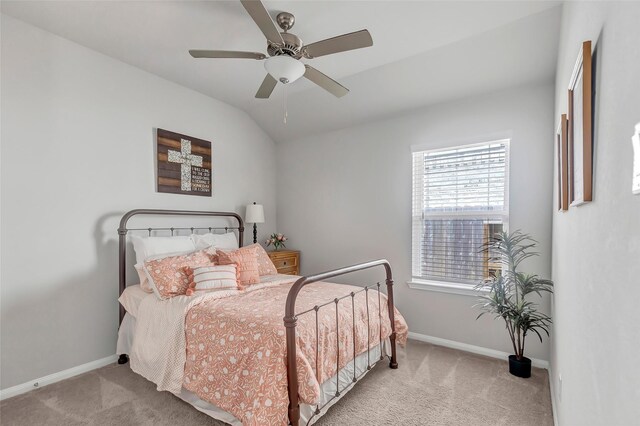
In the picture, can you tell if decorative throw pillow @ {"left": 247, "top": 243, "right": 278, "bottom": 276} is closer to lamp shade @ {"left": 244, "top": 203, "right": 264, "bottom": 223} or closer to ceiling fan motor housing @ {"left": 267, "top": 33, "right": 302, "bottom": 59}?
lamp shade @ {"left": 244, "top": 203, "right": 264, "bottom": 223}

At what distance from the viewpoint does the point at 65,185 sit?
9.00ft

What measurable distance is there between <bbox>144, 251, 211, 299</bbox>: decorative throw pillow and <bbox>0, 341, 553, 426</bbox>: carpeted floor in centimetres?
74

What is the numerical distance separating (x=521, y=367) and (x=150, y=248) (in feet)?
10.9

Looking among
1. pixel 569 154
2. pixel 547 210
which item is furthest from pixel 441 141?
pixel 569 154

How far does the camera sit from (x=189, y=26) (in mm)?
2537

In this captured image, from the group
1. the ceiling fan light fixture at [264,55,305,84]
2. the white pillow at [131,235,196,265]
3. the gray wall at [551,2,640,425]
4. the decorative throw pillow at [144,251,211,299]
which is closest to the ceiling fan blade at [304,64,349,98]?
the ceiling fan light fixture at [264,55,305,84]

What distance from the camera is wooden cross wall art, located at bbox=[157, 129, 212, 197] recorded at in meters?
3.42

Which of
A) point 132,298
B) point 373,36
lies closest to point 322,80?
point 373,36

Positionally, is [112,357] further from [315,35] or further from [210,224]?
[315,35]

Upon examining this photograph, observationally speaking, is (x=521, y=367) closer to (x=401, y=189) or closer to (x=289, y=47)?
(x=401, y=189)

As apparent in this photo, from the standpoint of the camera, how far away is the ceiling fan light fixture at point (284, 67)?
6.82ft

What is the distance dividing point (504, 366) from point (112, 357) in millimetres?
3537

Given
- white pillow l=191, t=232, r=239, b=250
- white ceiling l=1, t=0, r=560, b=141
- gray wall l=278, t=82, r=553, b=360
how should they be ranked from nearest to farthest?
white ceiling l=1, t=0, r=560, b=141, gray wall l=278, t=82, r=553, b=360, white pillow l=191, t=232, r=239, b=250

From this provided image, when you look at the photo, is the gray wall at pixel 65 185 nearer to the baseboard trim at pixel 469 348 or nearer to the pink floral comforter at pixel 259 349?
the pink floral comforter at pixel 259 349
